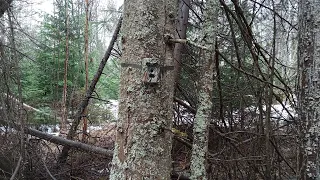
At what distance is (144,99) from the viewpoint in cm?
160

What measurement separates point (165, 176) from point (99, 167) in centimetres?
302

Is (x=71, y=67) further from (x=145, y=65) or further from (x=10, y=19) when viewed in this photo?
(x=145, y=65)

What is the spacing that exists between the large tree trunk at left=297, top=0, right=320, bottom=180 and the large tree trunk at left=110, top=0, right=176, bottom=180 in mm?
Answer: 1082

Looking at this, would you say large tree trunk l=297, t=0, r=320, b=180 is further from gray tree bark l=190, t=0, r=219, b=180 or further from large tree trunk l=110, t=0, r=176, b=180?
large tree trunk l=110, t=0, r=176, b=180

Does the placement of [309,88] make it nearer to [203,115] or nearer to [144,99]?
[203,115]

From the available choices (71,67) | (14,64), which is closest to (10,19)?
(14,64)

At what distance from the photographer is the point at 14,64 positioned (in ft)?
10.3

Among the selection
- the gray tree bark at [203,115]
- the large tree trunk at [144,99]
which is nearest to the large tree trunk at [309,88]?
the gray tree bark at [203,115]

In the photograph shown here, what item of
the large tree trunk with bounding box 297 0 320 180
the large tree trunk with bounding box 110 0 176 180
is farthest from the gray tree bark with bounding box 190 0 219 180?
the large tree trunk with bounding box 297 0 320 180

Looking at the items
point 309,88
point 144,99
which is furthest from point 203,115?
point 309,88

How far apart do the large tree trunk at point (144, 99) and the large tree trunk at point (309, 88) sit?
108 cm

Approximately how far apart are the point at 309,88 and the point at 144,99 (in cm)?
125

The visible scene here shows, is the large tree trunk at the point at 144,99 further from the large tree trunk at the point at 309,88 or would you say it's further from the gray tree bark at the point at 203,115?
the large tree trunk at the point at 309,88

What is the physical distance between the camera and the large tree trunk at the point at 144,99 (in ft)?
5.22
